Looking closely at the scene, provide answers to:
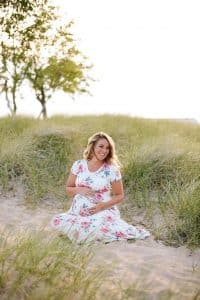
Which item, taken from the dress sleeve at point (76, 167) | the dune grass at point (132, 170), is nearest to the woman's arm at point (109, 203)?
the dress sleeve at point (76, 167)

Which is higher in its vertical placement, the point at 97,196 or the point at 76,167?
the point at 76,167

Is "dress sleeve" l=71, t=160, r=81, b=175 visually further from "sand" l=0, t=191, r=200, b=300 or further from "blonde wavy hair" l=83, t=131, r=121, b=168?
"sand" l=0, t=191, r=200, b=300

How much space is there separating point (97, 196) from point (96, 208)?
20cm

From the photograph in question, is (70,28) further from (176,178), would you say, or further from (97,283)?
(97,283)

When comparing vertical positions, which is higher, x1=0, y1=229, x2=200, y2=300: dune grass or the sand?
x1=0, y1=229, x2=200, y2=300: dune grass

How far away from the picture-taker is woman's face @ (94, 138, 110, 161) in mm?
5639

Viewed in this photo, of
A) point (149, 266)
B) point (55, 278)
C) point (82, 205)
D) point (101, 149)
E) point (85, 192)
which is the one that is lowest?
point (149, 266)

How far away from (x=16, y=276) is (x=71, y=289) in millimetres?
410

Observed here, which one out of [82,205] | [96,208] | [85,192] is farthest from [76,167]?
[96,208]

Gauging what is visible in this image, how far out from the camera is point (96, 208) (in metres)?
5.75

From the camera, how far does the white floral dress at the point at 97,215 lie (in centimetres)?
571

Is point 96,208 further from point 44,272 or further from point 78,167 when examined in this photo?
point 44,272

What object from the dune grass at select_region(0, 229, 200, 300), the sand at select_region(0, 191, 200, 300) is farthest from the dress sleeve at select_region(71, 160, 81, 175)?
the dune grass at select_region(0, 229, 200, 300)

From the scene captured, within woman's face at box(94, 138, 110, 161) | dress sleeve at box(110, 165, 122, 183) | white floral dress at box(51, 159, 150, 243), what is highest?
woman's face at box(94, 138, 110, 161)
